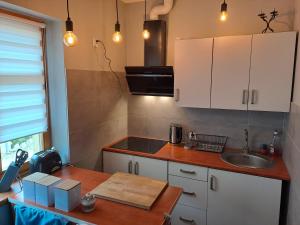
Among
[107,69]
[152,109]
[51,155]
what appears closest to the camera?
[51,155]

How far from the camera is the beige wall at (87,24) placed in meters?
1.79

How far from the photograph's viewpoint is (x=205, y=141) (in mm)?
2621

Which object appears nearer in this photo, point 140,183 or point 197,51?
point 140,183

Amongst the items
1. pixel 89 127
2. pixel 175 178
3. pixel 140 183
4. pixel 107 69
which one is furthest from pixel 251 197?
pixel 107 69

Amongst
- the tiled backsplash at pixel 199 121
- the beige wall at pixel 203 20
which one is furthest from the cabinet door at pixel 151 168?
the beige wall at pixel 203 20

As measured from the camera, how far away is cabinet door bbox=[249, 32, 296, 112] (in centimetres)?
193

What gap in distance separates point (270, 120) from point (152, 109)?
133cm

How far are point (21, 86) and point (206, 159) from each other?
1.75m

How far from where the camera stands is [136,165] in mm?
2385

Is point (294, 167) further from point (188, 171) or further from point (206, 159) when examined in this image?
point (188, 171)

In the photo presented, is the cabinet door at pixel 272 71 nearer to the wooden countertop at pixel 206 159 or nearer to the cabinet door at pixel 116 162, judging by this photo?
the wooden countertop at pixel 206 159

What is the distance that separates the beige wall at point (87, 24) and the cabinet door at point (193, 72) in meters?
0.78

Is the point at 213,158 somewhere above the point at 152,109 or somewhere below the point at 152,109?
below

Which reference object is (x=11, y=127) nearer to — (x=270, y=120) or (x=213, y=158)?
A: (x=213, y=158)
